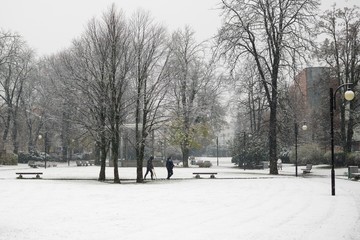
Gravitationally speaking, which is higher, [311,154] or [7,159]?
[311,154]

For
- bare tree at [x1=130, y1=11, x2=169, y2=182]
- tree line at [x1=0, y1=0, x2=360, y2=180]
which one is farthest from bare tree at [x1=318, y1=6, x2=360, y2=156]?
bare tree at [x1=130, y1=11, x2=169, y2=182]

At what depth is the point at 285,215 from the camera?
41.7 feet

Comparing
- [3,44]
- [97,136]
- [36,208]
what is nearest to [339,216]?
[36,208]

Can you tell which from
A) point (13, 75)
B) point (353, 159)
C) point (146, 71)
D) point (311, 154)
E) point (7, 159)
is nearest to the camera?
point (146, 71)

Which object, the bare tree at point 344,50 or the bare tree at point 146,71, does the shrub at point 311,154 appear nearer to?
the bare tree at point 344,50

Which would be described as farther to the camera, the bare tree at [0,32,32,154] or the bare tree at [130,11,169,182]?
the bare tree at [0,32,32,154]

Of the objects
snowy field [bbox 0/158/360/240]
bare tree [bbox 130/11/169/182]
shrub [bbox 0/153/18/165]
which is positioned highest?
bare tree [bbox 130/11/169/182]

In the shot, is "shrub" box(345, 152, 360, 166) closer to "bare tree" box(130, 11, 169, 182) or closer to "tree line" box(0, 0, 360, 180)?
"tree line" box(0, 0, 360, 180)

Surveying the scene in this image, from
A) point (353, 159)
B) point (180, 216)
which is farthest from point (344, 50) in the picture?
point (180, 216)

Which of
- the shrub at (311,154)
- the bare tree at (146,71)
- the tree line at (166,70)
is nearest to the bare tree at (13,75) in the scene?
the tree line at (166,70)

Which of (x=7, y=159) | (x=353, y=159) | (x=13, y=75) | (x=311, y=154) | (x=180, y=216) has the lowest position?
(x=180, y=216)

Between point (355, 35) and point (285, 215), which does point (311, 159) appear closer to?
point (355, 35)

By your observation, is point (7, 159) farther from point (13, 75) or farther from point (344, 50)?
point (344, 50)

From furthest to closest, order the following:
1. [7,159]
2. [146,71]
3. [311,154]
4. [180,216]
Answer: [7,159] → [311,154] → [146,71] → [180,216]
